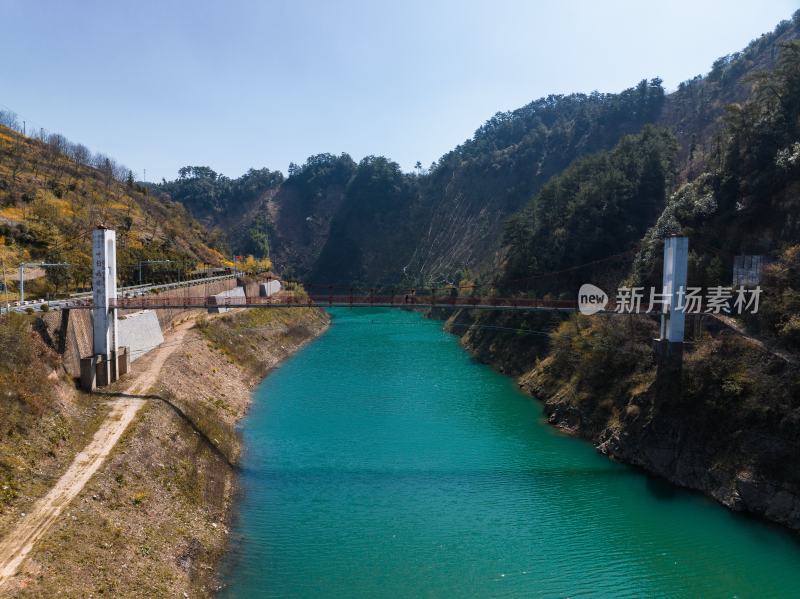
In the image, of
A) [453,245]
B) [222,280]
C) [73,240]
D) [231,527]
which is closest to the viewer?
[231,527]

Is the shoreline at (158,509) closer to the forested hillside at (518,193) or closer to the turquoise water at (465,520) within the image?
the turquoise water at (465,520)

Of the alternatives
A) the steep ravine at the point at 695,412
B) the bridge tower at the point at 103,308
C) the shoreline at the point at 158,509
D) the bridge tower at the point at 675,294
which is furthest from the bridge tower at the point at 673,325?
the bridge tower at the point at 103,308

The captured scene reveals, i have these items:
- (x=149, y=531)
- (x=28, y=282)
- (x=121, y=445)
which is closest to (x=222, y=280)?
(x=28, y=282)

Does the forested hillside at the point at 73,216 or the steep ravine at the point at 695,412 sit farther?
the forested hillside at the point at 73,216

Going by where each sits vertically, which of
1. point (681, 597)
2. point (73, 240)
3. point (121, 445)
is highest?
point (73, 240)

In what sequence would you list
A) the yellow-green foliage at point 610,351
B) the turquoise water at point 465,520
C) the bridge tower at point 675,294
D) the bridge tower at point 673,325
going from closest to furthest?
the turquoise water at point 465,520
the bridge tower at point 673,325
the bridge tower at point 675,294
the yellow-green foliage at point 610,351

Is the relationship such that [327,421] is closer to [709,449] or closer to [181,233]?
[709,449]
